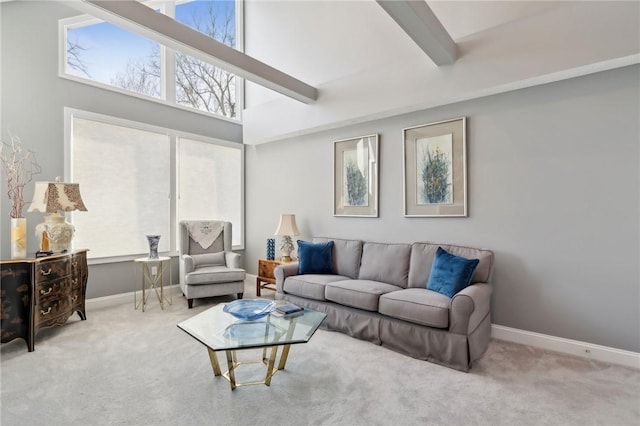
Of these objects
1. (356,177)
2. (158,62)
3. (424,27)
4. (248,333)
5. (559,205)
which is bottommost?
(248,333)

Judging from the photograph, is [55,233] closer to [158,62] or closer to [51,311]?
[51,311]

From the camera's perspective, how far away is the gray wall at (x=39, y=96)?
3367mm

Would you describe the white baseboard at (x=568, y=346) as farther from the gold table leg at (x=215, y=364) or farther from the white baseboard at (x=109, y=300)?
the white baseboard at (x=109, y=300)

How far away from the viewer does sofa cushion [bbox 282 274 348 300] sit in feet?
11.3

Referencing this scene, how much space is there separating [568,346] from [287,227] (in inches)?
130

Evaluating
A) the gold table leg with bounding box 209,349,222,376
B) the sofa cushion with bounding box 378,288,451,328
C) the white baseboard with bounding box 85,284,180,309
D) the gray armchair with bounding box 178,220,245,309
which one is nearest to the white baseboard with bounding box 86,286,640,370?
the sofa cushion with bounding box 378,288,451,328

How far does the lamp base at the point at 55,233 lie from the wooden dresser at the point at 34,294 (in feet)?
0.42

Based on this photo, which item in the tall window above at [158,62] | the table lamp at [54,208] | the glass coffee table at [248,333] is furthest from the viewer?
the tall window above at [158,62]

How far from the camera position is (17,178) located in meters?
3.27

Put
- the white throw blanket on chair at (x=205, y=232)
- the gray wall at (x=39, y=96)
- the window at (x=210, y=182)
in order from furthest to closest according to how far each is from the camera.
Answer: the window at (x=210, y=182), the white throw blanket on chair at (x=205, y=232), the gray wall at (x=39, y=96)

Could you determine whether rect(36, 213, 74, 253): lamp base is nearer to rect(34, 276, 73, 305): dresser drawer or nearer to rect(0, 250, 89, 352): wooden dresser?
rect(0, 250, 89, 352): wooden dresser

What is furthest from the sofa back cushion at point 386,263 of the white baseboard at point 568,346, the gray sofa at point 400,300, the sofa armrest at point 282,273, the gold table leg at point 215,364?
the gold table leg at point 215,364

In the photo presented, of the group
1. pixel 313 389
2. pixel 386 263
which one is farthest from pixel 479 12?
pixel 313 389

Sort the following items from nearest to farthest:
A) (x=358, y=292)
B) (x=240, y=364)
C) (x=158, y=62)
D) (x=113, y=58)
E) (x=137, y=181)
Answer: (x=240, y=364), (x=358, y=292), (x=113, y=58), (x=137, y=181), (x=158, y=62)
